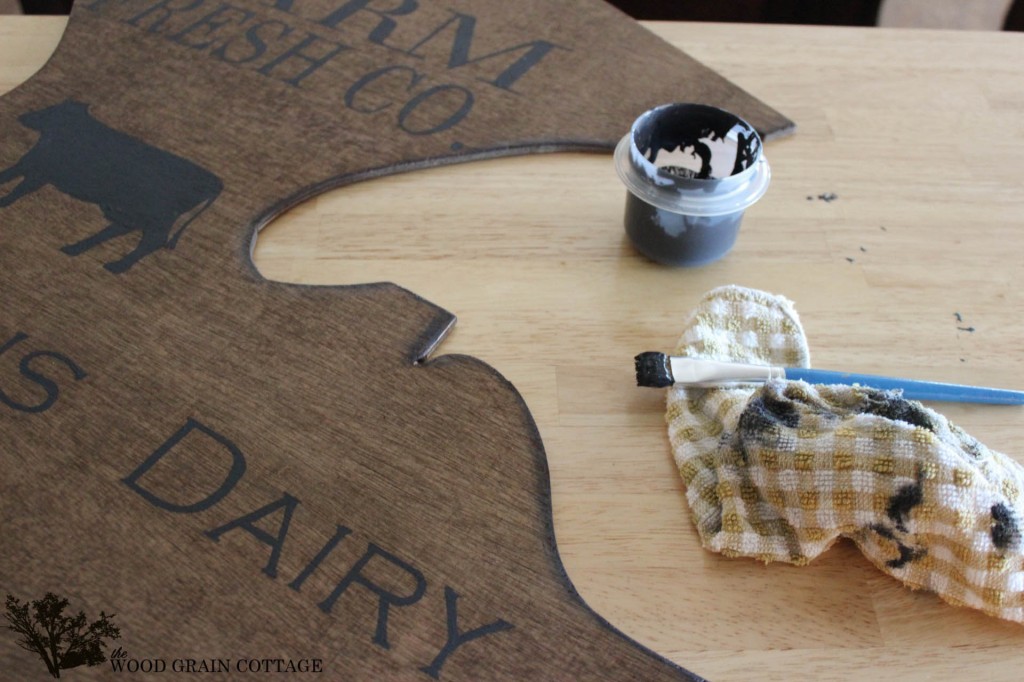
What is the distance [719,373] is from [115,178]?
52cm

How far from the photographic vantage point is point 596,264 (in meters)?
0.75

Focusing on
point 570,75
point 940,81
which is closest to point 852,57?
point 940,81

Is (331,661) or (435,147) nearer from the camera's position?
(331,661)

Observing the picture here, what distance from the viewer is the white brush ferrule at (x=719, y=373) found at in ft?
2.06

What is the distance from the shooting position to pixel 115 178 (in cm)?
79

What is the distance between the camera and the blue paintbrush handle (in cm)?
63

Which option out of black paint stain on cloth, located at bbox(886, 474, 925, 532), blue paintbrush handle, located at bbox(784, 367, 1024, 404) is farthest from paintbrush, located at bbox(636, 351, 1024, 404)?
black paint stain on cloth, located at bbox(886, 474, 925, 532)

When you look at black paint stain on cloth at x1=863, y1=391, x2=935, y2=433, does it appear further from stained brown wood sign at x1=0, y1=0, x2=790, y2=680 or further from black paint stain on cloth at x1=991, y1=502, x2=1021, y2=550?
stained brown wood sign at x1=0, y1=0, x2=790, y2=680

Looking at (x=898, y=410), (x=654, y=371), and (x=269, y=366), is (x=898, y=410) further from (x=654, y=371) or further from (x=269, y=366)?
(x=269, y=366)

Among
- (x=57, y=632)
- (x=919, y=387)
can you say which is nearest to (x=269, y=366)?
(x=57, y=632)

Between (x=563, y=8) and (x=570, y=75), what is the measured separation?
0.12 meters

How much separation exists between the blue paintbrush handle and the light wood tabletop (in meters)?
0.01

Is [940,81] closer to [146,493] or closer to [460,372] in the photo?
[460,372]

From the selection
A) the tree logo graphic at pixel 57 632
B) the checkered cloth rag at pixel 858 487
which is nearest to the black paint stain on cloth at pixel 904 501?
the checkered cloth rag at pixel 858 487
